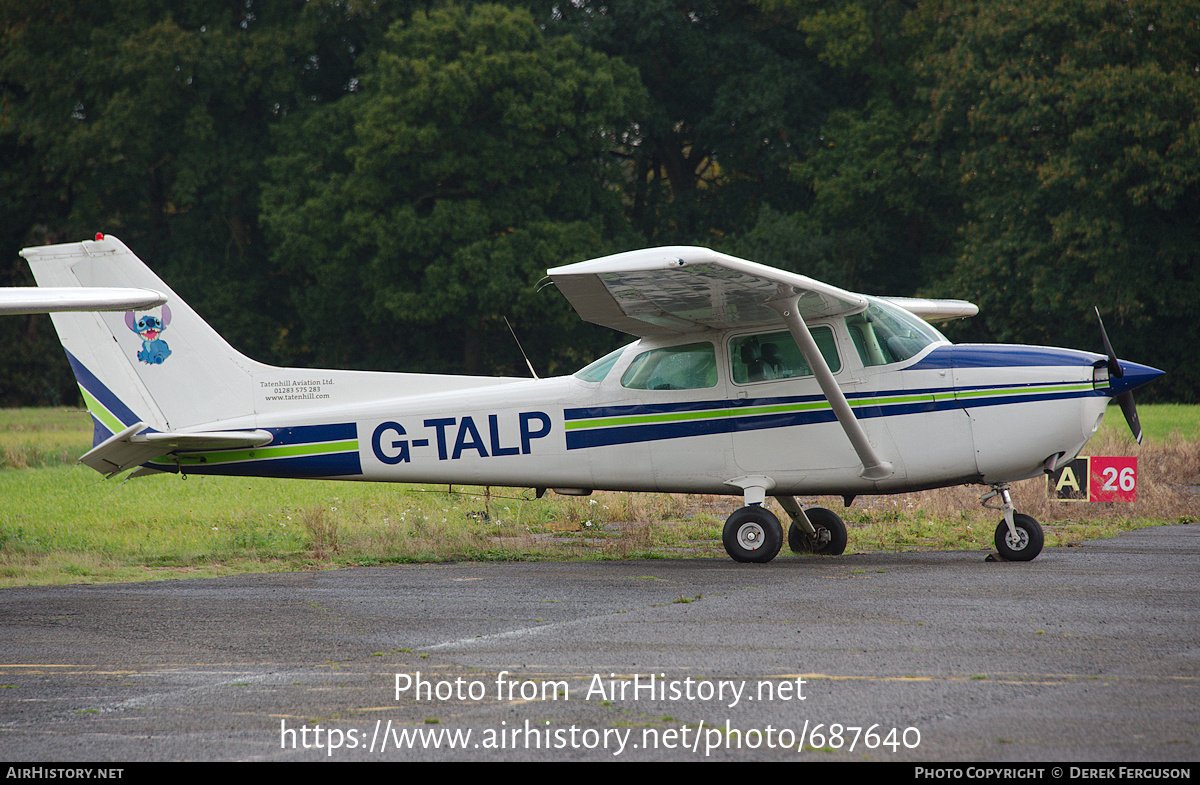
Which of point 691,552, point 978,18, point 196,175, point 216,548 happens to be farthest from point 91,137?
point 691,552

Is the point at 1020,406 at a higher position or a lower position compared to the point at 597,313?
lower

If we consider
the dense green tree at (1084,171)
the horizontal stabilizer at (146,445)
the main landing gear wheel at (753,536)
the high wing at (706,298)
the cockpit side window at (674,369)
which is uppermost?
the dense green tree at (1084,171)

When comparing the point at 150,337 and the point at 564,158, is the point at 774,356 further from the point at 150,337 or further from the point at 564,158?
the point at 564,158

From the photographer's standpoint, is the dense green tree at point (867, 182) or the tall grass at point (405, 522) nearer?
the tall grass at point (405, 522)

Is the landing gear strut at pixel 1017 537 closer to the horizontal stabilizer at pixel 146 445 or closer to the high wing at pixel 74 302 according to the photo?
the horizontal stabilizer at pixel 146 445

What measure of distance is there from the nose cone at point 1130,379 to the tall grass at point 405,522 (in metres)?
2.30

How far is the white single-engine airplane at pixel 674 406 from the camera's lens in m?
9.63

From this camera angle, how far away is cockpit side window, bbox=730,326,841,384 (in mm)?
10125

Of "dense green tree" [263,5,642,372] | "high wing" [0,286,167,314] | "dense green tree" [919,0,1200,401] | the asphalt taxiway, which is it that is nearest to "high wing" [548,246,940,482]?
the asphalt taxiway

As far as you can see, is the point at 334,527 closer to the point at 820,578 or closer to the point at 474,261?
the point at 820,578

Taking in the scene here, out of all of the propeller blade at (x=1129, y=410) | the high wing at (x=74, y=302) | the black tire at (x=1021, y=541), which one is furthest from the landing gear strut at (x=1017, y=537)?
the high wing at (x=74, y=302)
